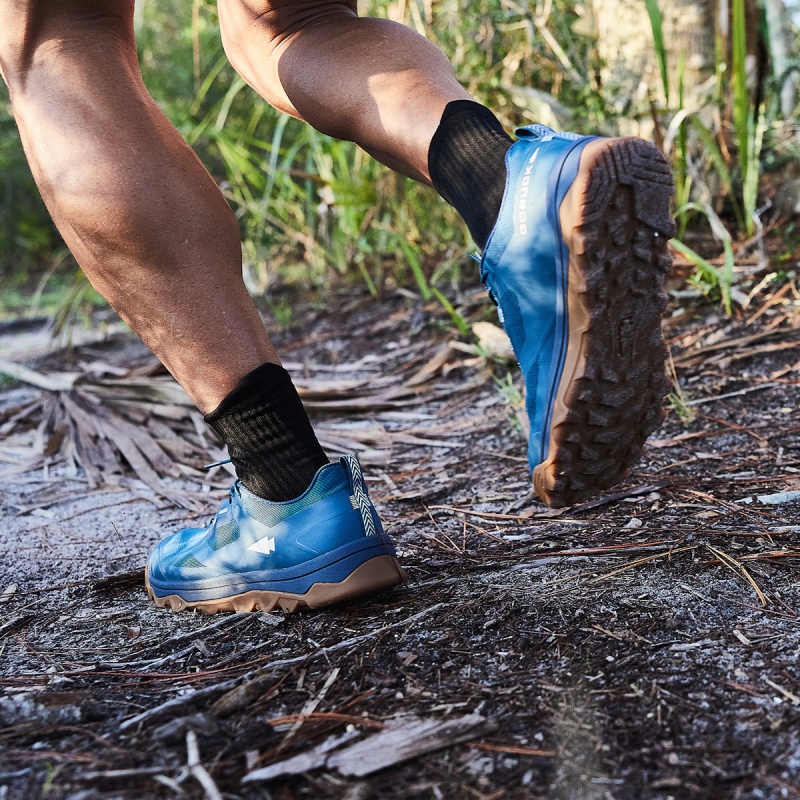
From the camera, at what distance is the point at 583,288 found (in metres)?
0.95

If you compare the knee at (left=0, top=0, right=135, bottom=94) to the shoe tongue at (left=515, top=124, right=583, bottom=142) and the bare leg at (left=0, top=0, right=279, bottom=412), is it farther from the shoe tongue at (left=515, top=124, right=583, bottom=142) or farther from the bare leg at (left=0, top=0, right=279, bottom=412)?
the shoe tongue at (left=515, top=124, right=583, bottom=142)

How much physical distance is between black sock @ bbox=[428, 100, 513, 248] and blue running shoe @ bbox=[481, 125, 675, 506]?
0.03 meters

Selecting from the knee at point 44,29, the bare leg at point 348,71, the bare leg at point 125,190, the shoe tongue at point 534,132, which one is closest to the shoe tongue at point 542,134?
the shoe tongue at point 534,132

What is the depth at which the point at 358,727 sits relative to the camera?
792mm

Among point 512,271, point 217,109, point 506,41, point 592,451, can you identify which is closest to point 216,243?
point 512,271

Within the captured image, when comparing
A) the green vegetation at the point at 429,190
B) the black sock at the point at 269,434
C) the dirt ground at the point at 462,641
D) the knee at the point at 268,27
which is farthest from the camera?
the green vegetation at the point at 429,190

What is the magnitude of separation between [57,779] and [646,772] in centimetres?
50

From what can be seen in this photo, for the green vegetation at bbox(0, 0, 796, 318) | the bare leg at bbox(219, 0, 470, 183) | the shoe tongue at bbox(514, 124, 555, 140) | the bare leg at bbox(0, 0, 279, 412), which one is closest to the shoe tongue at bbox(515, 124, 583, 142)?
the shoe tongue at bbox(514, 124, 555, 140)

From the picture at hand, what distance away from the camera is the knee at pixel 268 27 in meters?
1.23

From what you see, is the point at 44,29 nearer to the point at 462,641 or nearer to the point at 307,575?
the point at 307,575

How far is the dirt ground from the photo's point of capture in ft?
2.35

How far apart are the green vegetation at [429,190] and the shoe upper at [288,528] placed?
3.98 ft

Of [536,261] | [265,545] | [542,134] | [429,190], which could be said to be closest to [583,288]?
[536,261]

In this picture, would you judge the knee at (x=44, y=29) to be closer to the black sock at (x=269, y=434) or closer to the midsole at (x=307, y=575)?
the black sock at (x=269, y=434)
